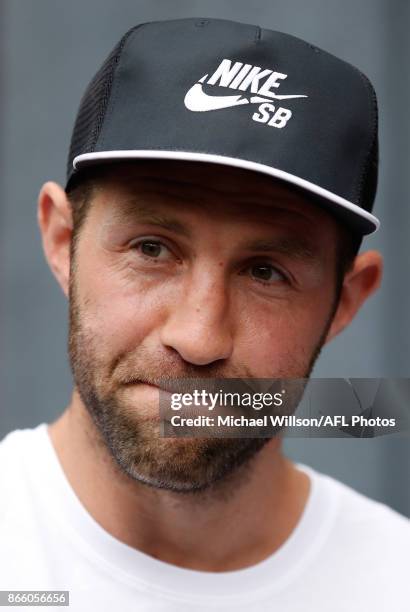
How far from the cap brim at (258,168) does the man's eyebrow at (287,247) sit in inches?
3.3

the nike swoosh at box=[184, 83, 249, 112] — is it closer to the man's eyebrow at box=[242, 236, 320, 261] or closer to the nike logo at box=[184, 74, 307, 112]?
the nike logo at box=[184, 74, 307, 112]

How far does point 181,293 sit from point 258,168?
0.26 m

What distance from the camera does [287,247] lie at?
63.4 inches

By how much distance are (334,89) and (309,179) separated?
20 cm

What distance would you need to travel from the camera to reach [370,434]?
183 centimetres

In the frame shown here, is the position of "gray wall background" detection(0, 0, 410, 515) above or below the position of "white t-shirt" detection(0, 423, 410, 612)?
above

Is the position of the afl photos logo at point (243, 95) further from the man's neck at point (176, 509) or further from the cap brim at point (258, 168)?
the man's neck at point (176, 509)

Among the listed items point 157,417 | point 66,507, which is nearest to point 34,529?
point 66,507

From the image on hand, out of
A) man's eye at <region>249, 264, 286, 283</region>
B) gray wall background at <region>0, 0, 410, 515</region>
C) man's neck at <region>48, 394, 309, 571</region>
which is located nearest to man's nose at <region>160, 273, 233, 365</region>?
man's eye at <region>249, 264, 286, 283</region>

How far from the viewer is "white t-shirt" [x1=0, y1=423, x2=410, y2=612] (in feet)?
5.46

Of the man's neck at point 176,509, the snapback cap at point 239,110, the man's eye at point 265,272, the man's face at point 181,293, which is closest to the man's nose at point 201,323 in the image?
the man's face at point 181,293

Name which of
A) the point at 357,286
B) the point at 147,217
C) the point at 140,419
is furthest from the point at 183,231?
the point at 357,286

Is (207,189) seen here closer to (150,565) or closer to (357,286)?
(357,286)

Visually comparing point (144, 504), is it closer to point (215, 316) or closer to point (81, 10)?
point (215, 316)
